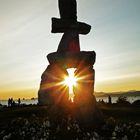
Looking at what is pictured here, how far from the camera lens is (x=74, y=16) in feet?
58.3

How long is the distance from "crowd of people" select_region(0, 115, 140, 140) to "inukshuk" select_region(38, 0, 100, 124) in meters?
0.89

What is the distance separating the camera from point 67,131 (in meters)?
15.0

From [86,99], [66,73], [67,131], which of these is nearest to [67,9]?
[66,73]

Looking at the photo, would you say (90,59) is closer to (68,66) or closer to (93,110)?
(68,66)

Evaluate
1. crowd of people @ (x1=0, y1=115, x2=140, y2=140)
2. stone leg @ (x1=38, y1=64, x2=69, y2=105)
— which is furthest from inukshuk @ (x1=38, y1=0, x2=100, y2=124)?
crowd of people @ (x1=0, y1=115, x2=140, y2=140)

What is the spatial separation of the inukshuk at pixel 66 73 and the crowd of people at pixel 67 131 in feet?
2.92

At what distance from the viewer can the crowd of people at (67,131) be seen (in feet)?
47.1

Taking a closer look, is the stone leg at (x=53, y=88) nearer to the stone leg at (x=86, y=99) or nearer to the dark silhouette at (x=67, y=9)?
the stone leg at (x=86, y=99)

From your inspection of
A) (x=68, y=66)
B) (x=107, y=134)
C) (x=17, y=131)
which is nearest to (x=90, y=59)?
(x=68, y=66)

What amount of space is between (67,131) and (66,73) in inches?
132

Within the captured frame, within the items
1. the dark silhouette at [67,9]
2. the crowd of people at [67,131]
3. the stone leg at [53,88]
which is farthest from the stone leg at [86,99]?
the dark silhouette at [67,9]

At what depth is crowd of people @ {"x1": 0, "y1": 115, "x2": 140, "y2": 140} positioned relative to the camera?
14.4 meters

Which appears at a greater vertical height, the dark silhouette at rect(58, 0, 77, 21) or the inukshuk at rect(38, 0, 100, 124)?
the dark silhouette at rect(58, 0, 77, 21)

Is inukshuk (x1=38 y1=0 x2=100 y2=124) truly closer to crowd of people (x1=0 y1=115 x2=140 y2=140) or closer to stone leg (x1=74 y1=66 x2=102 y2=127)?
stone leg (x1=74 y1=66 x2=102 y2=127)
